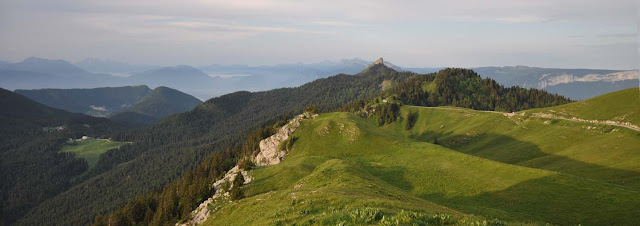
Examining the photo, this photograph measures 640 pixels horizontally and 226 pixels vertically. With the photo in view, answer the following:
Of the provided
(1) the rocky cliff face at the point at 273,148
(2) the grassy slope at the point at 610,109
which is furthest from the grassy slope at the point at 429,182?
(2) the grassy slope at the point at 610,109

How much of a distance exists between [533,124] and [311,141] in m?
71.7

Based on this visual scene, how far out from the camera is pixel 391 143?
85750 mm

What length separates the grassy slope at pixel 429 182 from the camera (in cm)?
3491

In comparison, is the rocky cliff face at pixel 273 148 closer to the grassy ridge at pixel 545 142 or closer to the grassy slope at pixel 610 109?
the grassy ridge at pixel 545 142

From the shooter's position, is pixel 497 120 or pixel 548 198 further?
pixel 497 120

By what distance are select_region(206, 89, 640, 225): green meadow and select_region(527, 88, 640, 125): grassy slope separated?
348cm

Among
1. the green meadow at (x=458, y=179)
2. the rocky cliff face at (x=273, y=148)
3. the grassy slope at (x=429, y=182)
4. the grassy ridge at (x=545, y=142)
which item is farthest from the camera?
the rocky cliff face at (x=273, y=148)

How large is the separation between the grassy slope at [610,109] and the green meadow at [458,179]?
3.48 m

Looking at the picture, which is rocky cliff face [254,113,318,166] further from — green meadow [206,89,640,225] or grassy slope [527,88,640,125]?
grassy slope [527,88,640,125]

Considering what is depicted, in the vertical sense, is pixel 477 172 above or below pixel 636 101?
below

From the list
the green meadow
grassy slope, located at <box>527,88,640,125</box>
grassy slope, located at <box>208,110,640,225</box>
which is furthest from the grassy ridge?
grassy slope, located at <box>527,88,640,125</box>

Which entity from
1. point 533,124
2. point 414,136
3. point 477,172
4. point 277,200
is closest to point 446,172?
point 477,172

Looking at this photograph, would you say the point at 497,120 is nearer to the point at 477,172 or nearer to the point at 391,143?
the point at 391,143

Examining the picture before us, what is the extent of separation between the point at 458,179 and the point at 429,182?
4969mm
